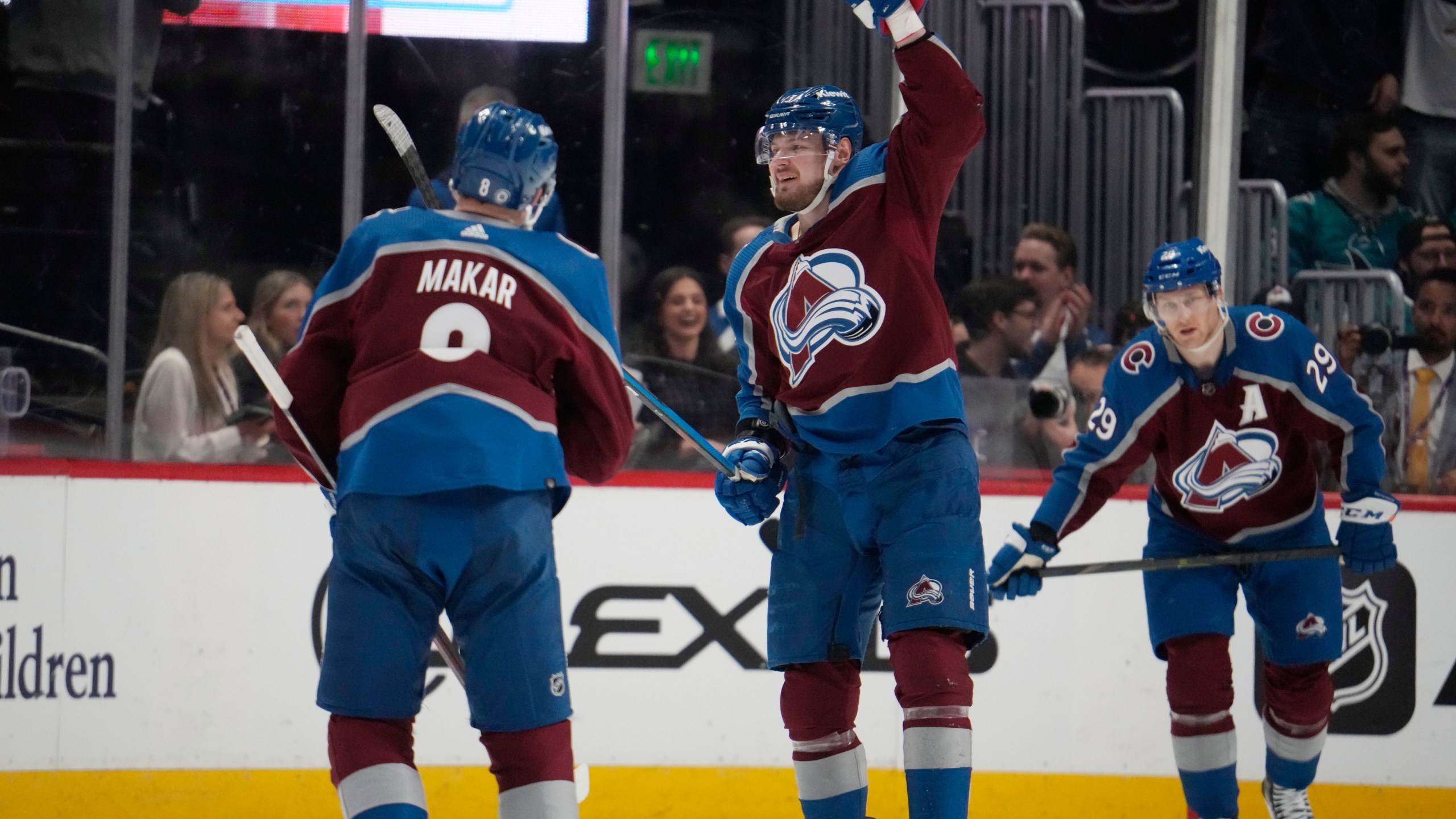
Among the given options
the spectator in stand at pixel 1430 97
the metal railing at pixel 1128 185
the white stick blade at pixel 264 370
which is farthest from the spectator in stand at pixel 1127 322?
the white stick blade at pixel 264 370

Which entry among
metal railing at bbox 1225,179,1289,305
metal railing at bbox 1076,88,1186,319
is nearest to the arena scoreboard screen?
metal railing at bbox 1076,88,1186,319

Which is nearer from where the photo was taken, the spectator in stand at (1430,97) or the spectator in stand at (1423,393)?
the spectator in stand at (1423,393)

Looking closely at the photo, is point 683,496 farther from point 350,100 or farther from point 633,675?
point 350,100

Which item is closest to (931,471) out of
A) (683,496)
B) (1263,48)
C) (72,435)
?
(683,496)

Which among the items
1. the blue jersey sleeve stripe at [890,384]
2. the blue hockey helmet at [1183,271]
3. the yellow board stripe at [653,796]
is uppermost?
the blue hockey helmet at [1183,271]

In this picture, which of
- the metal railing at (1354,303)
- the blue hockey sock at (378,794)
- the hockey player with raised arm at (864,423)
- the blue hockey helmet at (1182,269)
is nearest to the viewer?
the blue hockey sock at (378,794)

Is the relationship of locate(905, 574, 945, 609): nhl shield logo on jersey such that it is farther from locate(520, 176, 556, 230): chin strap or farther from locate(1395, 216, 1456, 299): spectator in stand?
locate(1395, 216, 1456, 299): spectator in stand

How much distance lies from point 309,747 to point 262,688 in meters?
0.18

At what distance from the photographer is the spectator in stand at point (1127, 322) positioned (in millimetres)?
4516

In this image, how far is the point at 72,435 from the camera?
404 cm

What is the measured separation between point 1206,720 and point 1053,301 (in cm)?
165

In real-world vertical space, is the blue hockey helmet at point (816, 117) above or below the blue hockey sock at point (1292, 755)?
above

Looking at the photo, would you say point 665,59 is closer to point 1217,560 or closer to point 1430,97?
point 1217,560

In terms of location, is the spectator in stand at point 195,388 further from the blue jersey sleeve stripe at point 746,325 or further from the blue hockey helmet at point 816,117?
the blue hockey helmet at point 816,117
